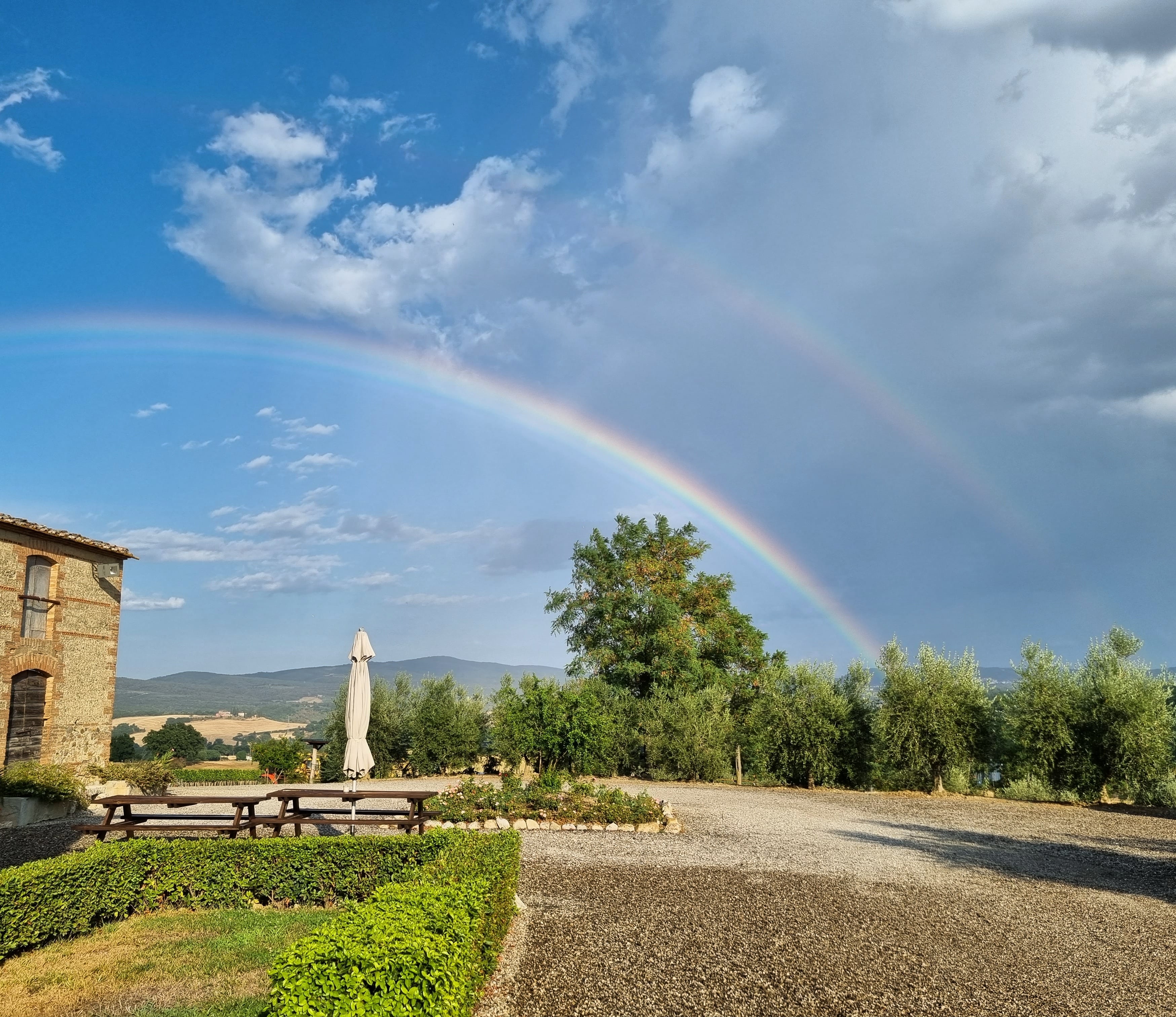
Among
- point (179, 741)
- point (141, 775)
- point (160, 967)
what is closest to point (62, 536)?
point (141, 775)

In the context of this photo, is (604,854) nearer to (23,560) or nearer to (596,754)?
(596,754)

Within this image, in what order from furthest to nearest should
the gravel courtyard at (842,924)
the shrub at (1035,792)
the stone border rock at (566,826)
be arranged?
Result: the shrub at (1035,792) < the stone border rock at (566,826) < the gravel courtyard at (842,924)

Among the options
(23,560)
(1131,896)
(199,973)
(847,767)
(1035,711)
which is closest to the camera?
(199,973)

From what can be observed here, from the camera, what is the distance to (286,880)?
8.34 m

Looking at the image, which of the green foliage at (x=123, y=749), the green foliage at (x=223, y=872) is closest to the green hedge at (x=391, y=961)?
the green foliage at (x=223, y=872)

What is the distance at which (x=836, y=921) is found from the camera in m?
7.89

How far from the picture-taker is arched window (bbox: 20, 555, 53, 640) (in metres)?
17.2

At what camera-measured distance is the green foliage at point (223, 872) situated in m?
7.50

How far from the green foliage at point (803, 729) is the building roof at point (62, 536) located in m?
18.0

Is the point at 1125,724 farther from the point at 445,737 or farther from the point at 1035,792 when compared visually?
the point at 445,737

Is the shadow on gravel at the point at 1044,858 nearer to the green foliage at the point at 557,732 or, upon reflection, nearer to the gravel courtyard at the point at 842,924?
the gravel courtyard at the point at 842,924

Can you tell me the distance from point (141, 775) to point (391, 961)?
15621 mm

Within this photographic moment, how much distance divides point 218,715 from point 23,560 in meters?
83.9

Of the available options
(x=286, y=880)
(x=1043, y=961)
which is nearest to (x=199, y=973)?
(x=286, y=880)
